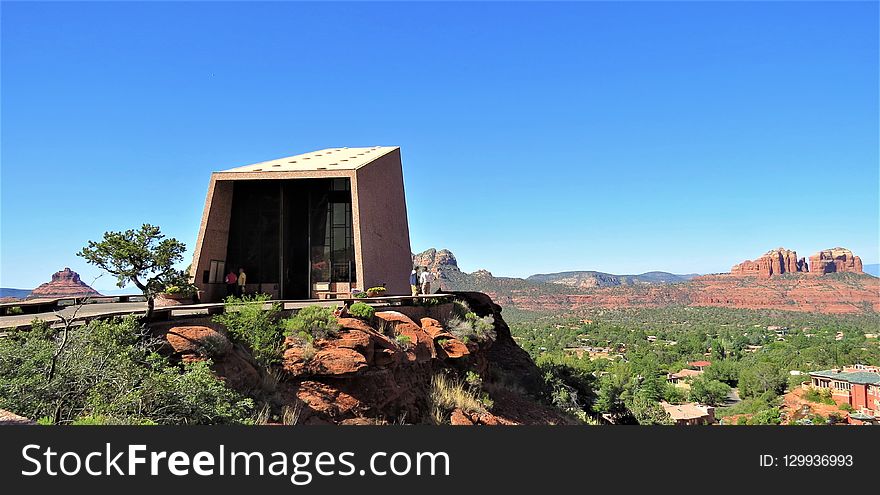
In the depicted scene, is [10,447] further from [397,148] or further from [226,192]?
[397,148]

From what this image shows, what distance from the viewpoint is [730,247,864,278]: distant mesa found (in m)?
171

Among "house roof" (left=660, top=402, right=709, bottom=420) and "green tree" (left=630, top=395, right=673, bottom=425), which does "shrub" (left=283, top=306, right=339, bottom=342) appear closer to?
"green tree" (left=630, top=395, right=673, bottom=425)

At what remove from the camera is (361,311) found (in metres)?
11.9

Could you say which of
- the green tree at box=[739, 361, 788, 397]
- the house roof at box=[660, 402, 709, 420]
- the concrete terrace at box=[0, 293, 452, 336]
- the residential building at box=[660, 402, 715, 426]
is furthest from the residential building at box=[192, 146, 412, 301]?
the green tree at box=[739, 361, 788, 397]

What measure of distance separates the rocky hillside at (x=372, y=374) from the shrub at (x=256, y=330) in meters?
0.21

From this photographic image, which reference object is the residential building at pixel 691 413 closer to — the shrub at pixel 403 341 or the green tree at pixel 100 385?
the shrub at pixel 403 341

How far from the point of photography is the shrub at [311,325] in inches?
411

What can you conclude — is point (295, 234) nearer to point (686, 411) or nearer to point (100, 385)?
point (100, 385)

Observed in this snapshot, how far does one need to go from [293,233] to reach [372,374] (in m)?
8.22

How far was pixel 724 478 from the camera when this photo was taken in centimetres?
504

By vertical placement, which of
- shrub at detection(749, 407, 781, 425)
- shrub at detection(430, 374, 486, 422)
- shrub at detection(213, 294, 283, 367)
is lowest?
shrub at detection(749, 407, 781, 425)

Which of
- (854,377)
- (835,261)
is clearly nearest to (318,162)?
(854,377)

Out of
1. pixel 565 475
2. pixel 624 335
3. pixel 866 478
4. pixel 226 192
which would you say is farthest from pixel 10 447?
pixel 624 335

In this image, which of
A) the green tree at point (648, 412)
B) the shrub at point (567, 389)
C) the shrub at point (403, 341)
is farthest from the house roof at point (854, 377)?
the shrub at point (403, 341)
